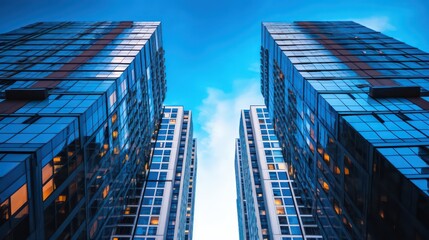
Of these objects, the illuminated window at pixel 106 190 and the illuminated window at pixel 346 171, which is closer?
the illuminated window at pixel 346 171

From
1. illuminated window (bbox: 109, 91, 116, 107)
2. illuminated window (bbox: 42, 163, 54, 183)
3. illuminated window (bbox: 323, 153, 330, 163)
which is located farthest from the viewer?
illuminated window (bbox: 109, 91, 116, 107)

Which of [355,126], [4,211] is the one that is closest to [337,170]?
[355,126]

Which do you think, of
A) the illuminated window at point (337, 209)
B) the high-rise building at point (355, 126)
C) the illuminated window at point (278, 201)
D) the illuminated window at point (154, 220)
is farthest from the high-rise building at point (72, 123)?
the illuminated window at point (278, 201)

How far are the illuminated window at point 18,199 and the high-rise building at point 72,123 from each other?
0.07m

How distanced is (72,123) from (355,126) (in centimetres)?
2697

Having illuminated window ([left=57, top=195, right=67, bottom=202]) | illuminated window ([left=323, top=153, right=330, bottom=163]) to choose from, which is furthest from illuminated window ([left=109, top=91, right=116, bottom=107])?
illuminated window ([left=323, top=153, right=330, bottom=163])

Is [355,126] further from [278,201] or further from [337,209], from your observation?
[278,201]

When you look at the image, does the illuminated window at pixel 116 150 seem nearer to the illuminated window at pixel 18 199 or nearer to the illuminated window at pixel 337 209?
the illuminated window at pixel 18 199

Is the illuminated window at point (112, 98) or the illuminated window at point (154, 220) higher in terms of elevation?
the illuminated window at point (112, 98)

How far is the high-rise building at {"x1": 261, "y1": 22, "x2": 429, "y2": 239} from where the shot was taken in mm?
21391

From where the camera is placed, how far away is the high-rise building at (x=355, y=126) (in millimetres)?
21391

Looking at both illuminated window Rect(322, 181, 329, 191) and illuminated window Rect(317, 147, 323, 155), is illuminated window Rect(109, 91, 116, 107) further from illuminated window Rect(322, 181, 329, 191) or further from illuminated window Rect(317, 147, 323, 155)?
illuminated window Rect(322, 181, 329, 191)

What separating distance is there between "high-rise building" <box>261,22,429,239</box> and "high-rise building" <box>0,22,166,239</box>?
26258mm

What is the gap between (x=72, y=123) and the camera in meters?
27.6
